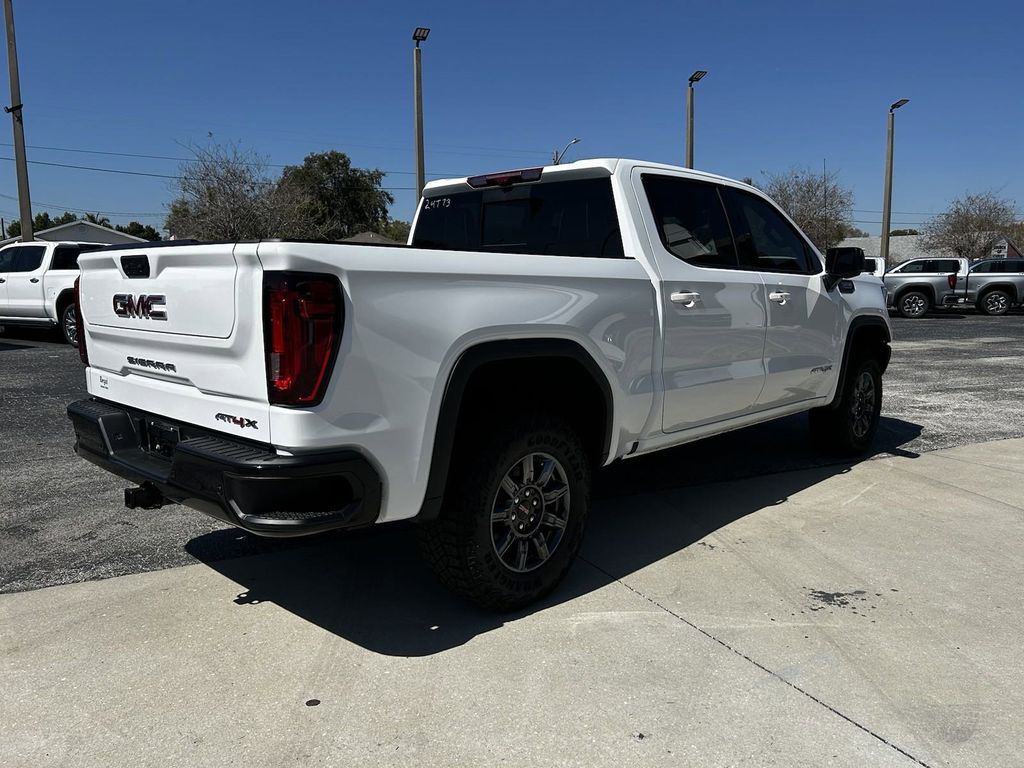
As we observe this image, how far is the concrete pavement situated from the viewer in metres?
2.53

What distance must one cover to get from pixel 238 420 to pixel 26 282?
42.6 ft

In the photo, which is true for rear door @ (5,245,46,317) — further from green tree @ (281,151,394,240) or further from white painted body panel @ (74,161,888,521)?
green tree @ (281,151,394,240)

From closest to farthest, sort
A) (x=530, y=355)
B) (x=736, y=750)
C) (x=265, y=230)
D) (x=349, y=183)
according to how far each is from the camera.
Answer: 1. (x=736, y=750)
2. (x=530, y=355)
3. (x=265, y=230)
4. (x=349, y=183)

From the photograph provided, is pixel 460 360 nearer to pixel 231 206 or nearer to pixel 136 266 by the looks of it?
pixel 136 266

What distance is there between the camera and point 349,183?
Answer: 158ft

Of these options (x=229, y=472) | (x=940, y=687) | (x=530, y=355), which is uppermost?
(x=530, y=355)

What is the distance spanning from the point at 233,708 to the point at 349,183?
4806 cm

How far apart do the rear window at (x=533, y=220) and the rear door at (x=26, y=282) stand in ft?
36.3

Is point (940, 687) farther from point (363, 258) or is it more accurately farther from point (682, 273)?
point (363, 258)

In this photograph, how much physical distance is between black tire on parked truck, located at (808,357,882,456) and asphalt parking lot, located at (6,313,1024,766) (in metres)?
0.75

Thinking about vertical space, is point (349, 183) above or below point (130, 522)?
above

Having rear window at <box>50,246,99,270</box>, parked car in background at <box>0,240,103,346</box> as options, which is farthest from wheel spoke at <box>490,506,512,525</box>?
rear window at <box>50,246,99,270</box>

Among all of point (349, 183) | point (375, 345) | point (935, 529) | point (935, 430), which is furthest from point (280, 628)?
point (349, 183)

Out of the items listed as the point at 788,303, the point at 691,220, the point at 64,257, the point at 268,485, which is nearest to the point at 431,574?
the point at 268,485
